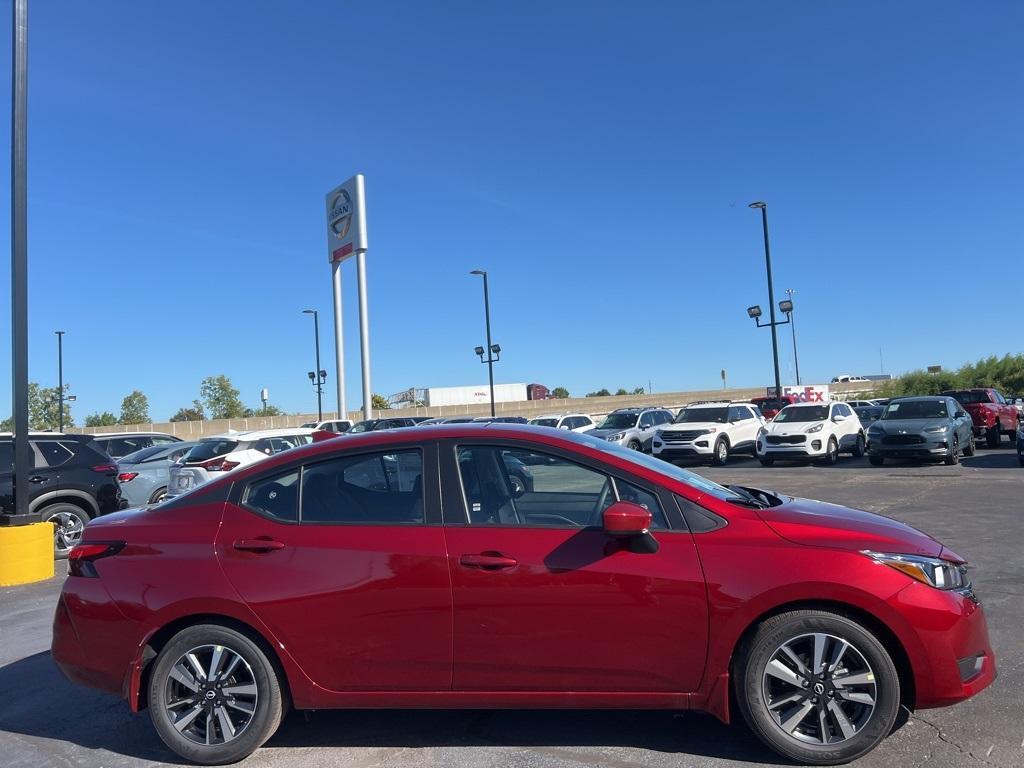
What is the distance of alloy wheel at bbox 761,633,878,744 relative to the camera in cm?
367

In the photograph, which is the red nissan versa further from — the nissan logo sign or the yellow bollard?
the nissan logo sign

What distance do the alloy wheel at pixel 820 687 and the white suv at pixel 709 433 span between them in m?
17.9

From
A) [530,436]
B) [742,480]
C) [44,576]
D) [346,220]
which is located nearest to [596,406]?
[346,220]

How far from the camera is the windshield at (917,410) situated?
1934cm

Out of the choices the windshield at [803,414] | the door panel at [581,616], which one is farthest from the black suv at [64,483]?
the windshield at [803,414]

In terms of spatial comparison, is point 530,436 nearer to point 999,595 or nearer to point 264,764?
point 264,764

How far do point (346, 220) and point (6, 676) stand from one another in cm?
2781

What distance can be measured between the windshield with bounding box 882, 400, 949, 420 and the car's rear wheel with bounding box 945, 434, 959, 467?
67cm

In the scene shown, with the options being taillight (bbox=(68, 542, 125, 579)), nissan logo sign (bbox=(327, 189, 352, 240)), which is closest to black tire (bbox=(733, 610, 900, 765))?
taillight (bbox=(68, 542, 125, 579))

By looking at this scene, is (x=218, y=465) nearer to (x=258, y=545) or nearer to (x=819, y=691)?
(x=258, y=545)

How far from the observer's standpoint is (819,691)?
3699 millimetres

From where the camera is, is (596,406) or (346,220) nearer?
(346,220)

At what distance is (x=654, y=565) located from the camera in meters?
3.72

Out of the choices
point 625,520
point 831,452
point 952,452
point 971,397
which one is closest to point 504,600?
point 625,520
